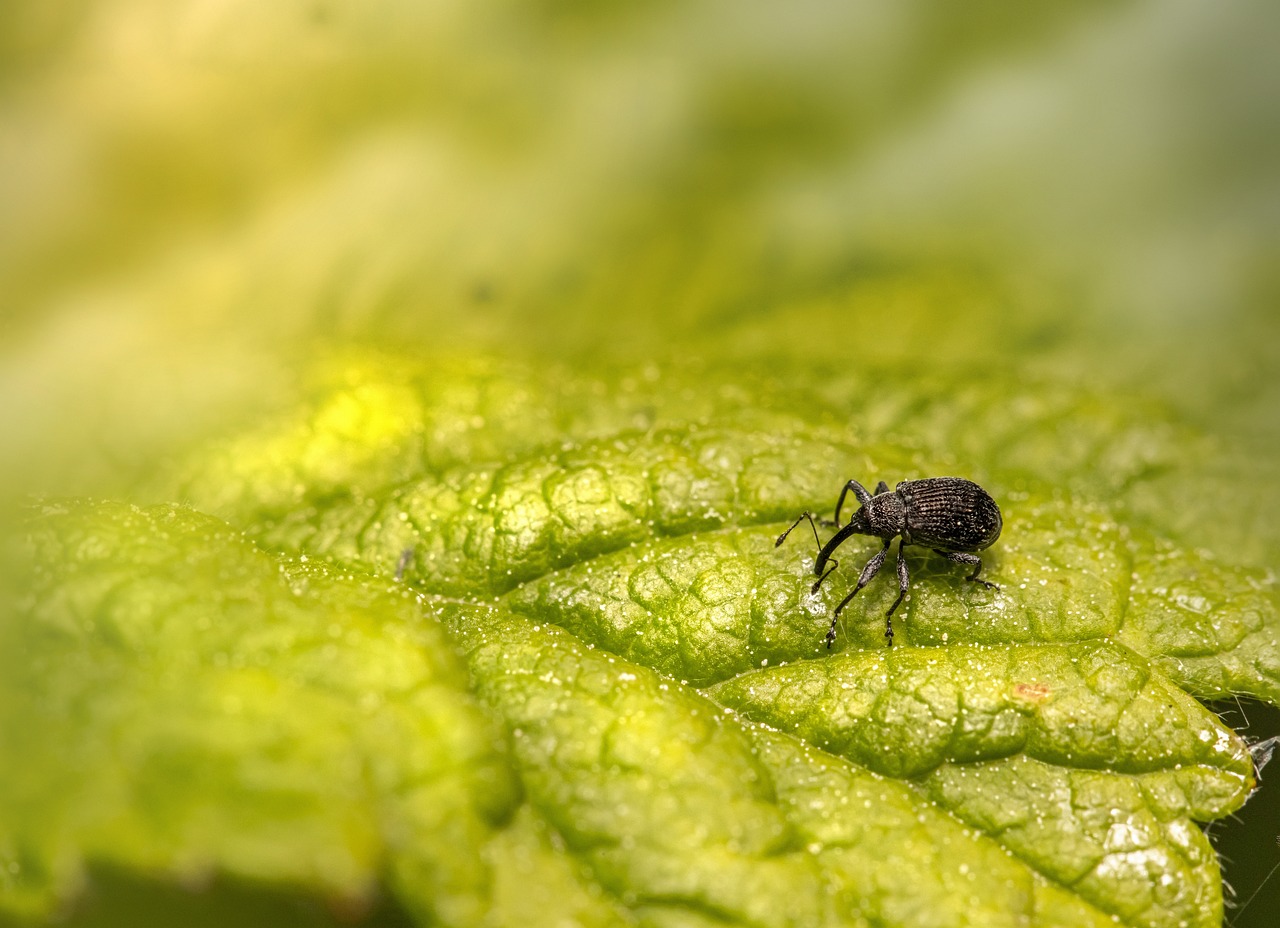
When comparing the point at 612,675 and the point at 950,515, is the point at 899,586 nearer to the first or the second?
the point at 950,515

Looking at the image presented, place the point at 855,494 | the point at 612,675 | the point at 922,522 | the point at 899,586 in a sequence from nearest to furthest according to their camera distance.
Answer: the point at 612,675, the point at 899,586, the point at 922,522, the point at 855,494

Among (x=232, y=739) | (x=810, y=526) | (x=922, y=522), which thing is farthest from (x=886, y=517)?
(x=232, y=739)

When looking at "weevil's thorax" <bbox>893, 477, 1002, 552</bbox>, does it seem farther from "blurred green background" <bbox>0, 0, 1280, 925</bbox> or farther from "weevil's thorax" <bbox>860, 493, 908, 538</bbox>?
"blurred green background" <bbox>0, 0, 1280, 925</bbox>

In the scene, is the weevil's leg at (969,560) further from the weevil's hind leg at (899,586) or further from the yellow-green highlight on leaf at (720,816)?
the yellow-green highlight on leaf at (720,816)

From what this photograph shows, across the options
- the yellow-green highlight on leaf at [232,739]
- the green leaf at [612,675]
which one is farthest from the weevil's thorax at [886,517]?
the yellow-green highlight on leaf at [232,739]

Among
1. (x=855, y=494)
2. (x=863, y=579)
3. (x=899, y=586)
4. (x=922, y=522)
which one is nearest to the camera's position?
(x=863, y=579)

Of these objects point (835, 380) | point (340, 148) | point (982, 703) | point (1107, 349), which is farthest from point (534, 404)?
point (1107, 349)

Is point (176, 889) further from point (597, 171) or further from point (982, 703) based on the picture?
point (597, 171)

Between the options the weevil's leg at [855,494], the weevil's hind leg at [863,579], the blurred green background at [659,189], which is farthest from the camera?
the blurred green background at [659,189]
